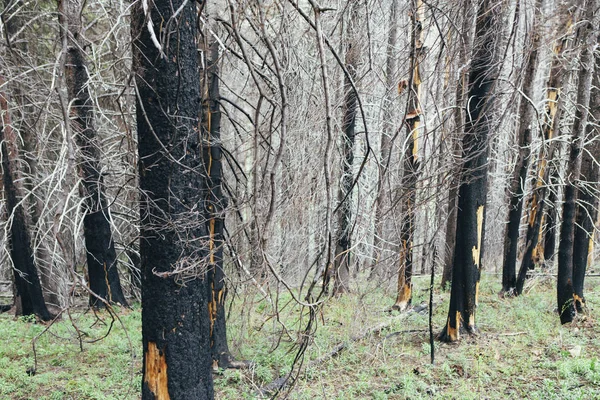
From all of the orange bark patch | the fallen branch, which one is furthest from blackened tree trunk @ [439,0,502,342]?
the orange bark patch

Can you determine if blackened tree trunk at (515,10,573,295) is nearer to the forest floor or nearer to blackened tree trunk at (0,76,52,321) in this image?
the forest floor

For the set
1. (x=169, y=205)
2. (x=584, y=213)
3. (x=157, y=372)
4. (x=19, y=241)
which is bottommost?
(x=157, y=372)

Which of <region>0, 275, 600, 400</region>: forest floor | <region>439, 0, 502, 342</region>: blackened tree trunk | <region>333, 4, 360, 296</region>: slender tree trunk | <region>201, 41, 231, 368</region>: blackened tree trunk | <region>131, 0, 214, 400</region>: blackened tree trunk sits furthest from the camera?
<region>333, 4, 360, 296</region>: slender tree trunk

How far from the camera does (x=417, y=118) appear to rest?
848 centimetres

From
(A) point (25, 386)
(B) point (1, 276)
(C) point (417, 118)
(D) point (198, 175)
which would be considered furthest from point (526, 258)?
(B) point (1, 276)

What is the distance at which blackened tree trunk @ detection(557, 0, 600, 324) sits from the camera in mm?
6816

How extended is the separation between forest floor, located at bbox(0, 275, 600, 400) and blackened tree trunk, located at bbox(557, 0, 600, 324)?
47 centimetres

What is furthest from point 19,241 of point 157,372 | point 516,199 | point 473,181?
point 516,199

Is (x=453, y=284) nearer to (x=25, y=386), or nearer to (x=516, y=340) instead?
(x=516, y=340)

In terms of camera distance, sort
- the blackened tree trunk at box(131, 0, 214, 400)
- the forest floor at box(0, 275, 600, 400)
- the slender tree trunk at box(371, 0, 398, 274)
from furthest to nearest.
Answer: the slender tree trunk at box(371, 0, 398, 274) < the forest floor at box(0, 275, 600, 400) < the blackened tree trunk at box(131, 0, 214, 400)

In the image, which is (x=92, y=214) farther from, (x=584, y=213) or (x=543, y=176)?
(x=543, y=176)

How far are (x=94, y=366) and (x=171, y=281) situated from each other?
4.10 meters

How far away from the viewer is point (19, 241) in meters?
8.61

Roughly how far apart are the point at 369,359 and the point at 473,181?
3.08 m
